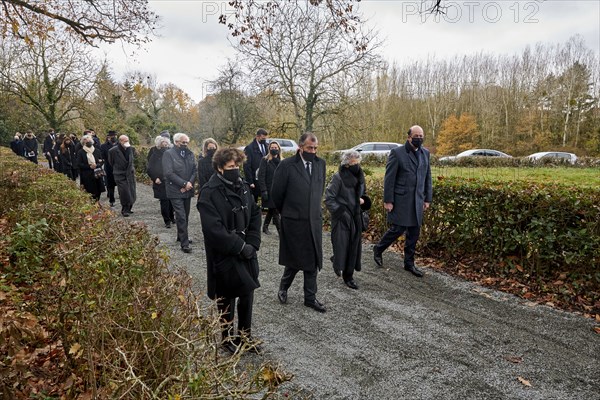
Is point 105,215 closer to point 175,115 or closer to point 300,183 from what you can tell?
point 300,183

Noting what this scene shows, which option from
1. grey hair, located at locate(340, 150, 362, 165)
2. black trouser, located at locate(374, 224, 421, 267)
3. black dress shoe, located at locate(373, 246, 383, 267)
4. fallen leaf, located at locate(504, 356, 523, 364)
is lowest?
fallen leaf, located at locate(504, 356, 523, 364)

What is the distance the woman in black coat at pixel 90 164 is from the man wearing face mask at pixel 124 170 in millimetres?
883

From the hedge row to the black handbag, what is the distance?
1.78 feet

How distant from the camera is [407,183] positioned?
614 centimetres

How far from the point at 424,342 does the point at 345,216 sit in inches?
73.8

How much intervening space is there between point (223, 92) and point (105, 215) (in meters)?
27.8

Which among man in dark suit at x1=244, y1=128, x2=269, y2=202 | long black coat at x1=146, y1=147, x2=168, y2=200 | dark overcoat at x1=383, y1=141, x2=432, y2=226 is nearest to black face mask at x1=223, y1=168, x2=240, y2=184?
dark overcoat at x1=383, y1=141, x2=432, y2=226

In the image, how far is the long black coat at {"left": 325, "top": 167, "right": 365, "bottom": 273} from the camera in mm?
5395

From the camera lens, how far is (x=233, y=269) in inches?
143

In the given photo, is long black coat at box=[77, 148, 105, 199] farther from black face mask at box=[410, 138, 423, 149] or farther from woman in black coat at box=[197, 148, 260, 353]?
woman in black coat at box=[197, 148, 260, 353]

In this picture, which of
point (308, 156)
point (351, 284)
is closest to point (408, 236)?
point (351, 284)

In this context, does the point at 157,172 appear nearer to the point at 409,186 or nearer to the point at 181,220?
the point at 181,220

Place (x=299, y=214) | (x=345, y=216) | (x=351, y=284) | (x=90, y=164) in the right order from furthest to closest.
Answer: (x=90, y=164) < (x=351, y=284) < (x=345, y=216) < (x=299, y=214)

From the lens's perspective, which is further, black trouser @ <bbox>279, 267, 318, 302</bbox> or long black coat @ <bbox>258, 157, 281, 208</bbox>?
long black coat @ <bbox>258, 157, 281, 208</bbox>
